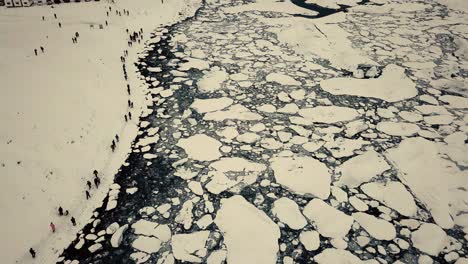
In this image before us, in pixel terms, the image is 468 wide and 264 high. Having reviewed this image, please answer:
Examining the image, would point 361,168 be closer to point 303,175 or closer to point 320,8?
point 303,175

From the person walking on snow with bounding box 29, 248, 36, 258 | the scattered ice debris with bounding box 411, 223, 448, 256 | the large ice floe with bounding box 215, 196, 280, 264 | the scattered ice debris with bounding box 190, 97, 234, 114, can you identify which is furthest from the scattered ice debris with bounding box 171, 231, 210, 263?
the scattered ice debris with bounding box 190, 97, 234, 114

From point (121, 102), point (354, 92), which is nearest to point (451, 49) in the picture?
point (354, 92)

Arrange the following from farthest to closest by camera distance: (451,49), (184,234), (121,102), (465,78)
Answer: (451,49)
(465,78)
(121,102)
(184,234)

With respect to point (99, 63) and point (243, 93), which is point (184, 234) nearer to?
point (243, 93)

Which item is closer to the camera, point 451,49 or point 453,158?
point 453,158

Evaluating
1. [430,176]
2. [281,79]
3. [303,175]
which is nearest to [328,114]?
[281,79]

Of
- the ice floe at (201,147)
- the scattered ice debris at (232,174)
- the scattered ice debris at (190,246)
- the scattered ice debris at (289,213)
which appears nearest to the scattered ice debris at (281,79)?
the ice floe at (201,147)

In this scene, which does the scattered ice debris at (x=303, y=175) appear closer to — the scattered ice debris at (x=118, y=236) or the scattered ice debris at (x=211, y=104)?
the scattered ice debris at (x=211, y=104)
